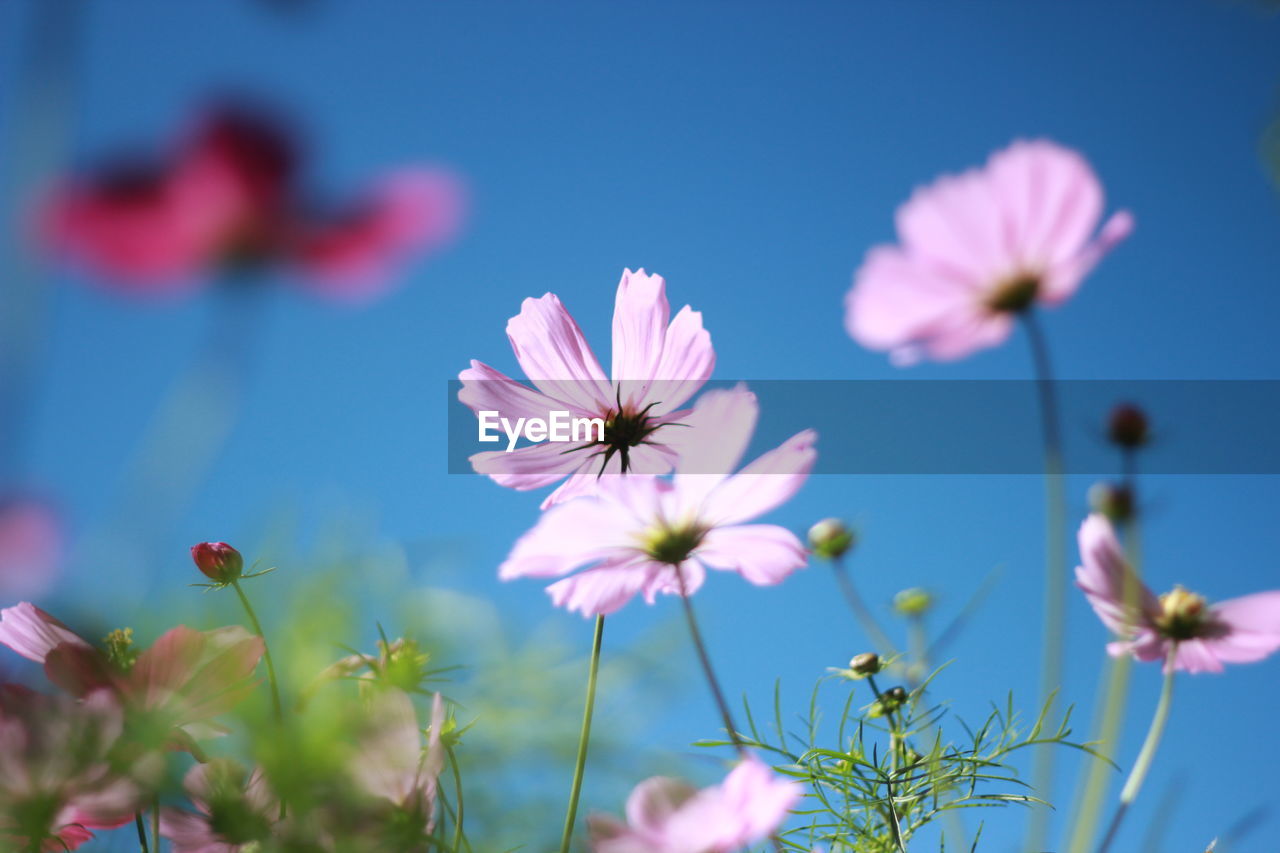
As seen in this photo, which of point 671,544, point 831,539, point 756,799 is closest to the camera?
point 756,799

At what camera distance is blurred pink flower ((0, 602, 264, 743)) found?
0.84ft

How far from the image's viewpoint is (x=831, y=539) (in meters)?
0.48

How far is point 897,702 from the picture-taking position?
14.1 inches

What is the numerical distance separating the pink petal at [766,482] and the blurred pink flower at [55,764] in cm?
18

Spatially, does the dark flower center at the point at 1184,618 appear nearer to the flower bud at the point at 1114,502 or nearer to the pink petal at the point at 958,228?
the flower bud at the point at 1114,502

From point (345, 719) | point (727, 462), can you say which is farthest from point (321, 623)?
point (727, 462)

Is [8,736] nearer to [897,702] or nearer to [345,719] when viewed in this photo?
[345,719]

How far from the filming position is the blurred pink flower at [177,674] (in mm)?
257

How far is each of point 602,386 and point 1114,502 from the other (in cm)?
20

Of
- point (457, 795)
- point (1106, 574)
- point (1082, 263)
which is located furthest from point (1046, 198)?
point (457, 795)

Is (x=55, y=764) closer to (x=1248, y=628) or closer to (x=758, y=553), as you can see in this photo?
(x=758, y=553)

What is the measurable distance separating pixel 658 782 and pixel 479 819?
77 millimetres

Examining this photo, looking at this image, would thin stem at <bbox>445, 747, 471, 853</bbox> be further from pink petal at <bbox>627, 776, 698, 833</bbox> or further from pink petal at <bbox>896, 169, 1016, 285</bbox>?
pink petal at <bbox>896, 169, 1016, 285</bbox>
